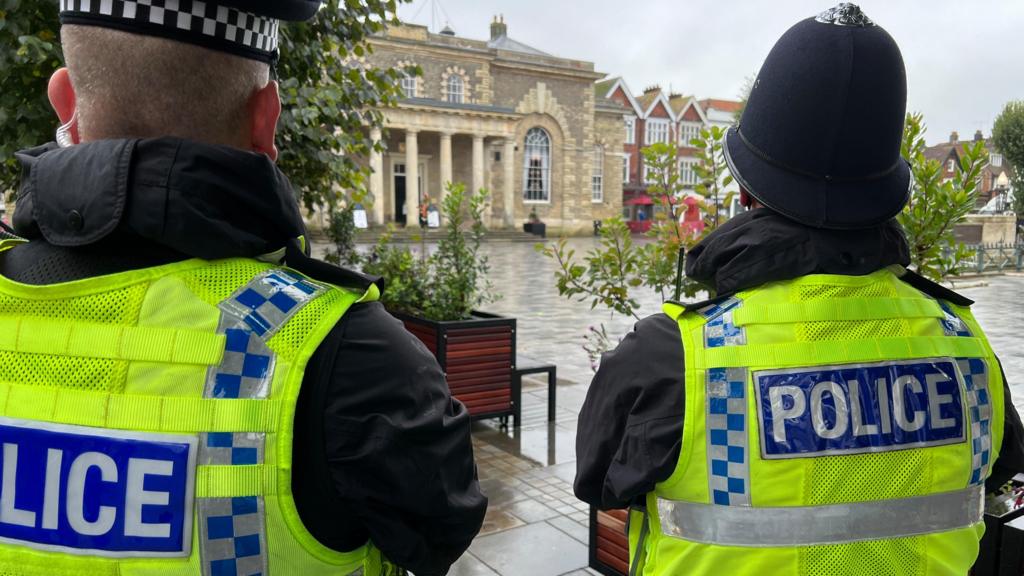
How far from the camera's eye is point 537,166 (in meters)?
42.7

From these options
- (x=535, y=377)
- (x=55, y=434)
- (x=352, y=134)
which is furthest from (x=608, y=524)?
(x=535, y=377)

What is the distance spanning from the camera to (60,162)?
3.99 feet

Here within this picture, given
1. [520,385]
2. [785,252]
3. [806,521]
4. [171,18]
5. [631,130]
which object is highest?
[631,130]

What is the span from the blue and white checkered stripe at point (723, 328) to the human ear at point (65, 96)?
126 centimetres

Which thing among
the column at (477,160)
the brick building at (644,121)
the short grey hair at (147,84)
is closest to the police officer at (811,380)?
the short grey hair at (147,84)

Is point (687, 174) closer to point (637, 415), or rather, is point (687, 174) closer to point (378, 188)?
point (378, 188)

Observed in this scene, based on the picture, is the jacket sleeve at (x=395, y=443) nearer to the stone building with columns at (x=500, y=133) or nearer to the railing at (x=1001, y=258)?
the railing at (x=1001, y=258)

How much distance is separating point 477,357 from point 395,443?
4.60 m

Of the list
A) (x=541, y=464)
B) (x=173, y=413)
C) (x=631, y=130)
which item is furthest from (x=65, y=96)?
(x=631, y=130)

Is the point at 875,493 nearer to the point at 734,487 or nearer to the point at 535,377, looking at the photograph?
the point at 734,487

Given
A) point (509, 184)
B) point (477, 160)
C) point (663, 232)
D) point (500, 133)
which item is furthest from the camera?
point (509, 184)

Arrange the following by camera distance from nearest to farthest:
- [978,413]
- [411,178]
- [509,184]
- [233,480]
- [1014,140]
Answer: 1. [233,480]
2. [978,413]
3. [1014,140]
4. [411,178]
5. [509,184]

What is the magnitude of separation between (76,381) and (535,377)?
721 centimetres

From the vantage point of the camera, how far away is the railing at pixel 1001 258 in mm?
22180
